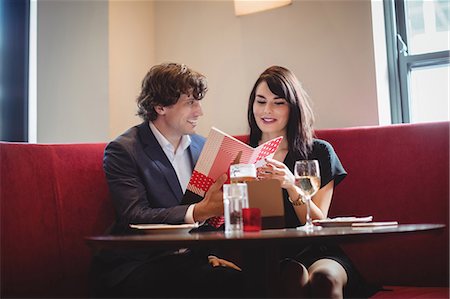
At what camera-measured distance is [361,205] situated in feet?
7.70

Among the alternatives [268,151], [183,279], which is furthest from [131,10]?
[183,279]

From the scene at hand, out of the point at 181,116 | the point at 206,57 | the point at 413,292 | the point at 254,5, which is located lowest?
the point at 413,292

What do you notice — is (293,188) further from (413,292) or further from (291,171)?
(413,292)

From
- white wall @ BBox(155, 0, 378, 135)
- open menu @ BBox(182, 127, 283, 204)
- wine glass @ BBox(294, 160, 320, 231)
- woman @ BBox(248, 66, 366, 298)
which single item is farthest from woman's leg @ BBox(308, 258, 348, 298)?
white wall @ BBox(155, 0, 378, 135)

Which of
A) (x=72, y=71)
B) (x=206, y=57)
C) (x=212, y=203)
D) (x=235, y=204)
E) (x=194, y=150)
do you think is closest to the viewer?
(x=235, y=204)

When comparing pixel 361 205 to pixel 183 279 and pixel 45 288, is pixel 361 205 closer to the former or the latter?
pixel 183 279

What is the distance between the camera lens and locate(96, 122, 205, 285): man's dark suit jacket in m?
1.89

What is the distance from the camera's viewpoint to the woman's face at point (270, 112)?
229cm

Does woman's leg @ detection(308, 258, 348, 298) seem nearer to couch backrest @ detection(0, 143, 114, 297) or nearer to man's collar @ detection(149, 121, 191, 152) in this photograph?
man's collar @ detection(149, 121, 191, 152)

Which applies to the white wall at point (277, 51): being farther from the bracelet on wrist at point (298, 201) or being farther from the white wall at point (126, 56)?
the bracelet on wrist at point (298, 201)

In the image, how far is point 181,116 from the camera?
2.23 m

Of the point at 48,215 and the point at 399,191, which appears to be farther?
the point at 399,191

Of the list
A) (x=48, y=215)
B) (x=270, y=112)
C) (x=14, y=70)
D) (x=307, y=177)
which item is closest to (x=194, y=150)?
(x=270, y=112)

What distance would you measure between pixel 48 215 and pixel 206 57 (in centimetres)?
129
